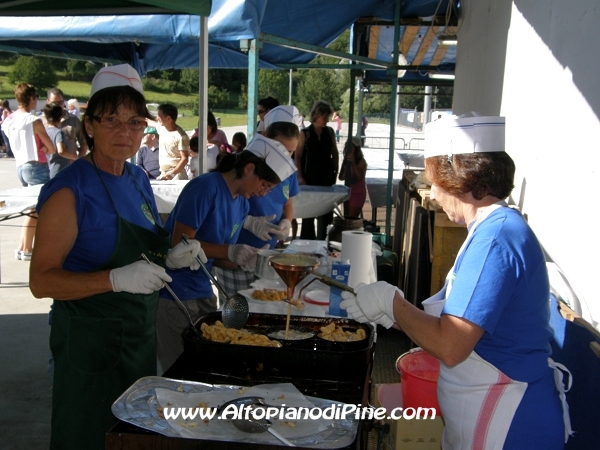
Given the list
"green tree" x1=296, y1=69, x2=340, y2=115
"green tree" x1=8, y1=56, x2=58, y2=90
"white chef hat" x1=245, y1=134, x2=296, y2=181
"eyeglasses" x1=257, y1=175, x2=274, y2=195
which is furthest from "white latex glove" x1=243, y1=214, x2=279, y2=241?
"green tree" x1=8, y1=56, x2=58, y2=90

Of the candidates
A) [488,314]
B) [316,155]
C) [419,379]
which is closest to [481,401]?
[488,314]

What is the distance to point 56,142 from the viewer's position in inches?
290

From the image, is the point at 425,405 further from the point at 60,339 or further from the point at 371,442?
the point at 60,339

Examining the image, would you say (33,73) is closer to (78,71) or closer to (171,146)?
(78,71)

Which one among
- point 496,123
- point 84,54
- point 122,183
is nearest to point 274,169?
point 122,183

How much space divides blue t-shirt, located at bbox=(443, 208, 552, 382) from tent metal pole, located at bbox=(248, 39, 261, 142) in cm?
319

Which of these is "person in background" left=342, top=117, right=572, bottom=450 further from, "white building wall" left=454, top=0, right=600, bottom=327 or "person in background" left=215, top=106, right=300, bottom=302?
"person in background" left=215, top=106, right=300, bottom=302

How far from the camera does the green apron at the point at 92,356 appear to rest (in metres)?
1.94

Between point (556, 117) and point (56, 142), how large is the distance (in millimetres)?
6371

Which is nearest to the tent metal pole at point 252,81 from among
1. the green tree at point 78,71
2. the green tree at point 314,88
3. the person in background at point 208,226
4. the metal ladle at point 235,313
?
the person in background at point 208,226

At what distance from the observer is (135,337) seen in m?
2.04

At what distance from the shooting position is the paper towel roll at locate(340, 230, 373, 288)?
298cm

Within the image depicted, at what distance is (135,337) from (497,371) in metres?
1.23

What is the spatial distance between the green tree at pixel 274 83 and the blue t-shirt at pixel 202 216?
2943cm
